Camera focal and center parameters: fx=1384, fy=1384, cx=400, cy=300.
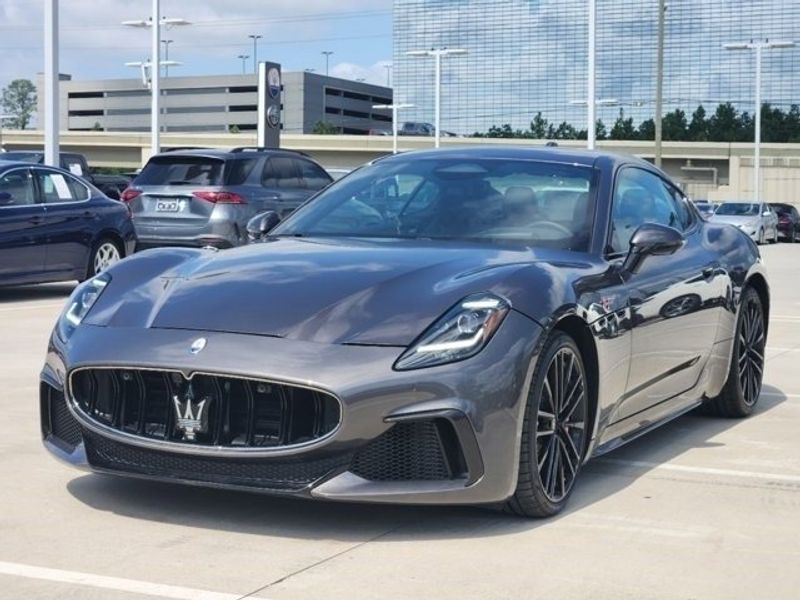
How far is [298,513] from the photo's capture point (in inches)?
198

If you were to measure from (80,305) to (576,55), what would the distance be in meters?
126

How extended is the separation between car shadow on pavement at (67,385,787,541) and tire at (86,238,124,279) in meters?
9.76

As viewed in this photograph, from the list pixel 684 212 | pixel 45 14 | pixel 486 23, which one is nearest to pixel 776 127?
pixel 486 23

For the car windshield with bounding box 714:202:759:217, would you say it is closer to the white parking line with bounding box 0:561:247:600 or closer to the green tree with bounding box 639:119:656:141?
the white parking line with bounding box 0:561:247:600

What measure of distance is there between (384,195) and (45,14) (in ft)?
60.0

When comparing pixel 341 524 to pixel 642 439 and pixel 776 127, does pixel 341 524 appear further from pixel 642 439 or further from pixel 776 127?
pixel 776 127

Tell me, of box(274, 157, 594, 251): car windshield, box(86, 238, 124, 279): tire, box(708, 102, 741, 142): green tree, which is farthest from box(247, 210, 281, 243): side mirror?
box(708, 102, 741, 142): green tree

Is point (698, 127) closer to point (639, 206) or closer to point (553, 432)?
point (639, 206)

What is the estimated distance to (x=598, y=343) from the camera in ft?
17.6

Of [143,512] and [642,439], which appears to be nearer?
[143,512]

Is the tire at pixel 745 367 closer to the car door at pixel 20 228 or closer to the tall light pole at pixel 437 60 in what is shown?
the car door at pixel 20 228

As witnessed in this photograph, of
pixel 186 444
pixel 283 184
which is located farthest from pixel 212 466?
pixel 283 184

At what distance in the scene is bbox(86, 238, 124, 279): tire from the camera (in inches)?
592

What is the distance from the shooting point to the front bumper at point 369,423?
4.52 m
